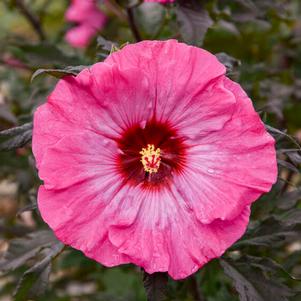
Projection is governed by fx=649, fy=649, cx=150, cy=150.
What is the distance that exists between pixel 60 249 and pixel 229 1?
0.95m

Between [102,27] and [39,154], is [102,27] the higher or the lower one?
the lower one

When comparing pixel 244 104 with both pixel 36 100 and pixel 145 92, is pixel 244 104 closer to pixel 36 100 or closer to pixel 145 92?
pixel 145 92

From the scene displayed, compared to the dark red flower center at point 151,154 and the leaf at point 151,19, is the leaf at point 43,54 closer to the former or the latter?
the leaf at point 151,19

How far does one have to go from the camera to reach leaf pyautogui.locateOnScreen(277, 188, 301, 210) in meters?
1.82

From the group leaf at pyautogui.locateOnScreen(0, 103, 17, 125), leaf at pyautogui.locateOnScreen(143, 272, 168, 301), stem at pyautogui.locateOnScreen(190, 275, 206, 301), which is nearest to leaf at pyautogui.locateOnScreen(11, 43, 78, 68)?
leaf at pyautogui.locateOnScreen(0, 103, 17, 125)

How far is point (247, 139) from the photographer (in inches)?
52.7

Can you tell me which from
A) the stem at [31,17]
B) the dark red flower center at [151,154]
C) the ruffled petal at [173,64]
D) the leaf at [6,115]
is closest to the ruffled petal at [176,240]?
the dark red flower center at [151,154]

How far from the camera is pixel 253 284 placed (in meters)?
1.57

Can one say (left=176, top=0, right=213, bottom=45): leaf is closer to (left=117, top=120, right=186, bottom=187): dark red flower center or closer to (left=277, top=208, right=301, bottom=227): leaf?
(left=117, top=120, right=186, bottom=187): dark red flower center

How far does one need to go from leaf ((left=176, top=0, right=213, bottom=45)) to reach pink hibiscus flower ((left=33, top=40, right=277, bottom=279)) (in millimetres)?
321

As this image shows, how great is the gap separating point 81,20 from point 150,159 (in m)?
1.70

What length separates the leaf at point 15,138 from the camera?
151cm

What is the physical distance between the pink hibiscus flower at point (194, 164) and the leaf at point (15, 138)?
17 centimetres

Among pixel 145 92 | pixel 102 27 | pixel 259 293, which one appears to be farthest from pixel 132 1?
pixel 102 27
